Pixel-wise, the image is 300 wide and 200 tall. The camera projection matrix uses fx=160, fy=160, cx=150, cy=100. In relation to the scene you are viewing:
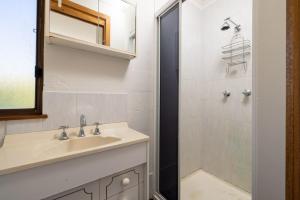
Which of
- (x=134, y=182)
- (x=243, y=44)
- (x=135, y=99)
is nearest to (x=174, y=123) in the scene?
(x=135, y=99)

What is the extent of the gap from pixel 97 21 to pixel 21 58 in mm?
632

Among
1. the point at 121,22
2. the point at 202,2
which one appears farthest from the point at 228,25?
the point at 121,22

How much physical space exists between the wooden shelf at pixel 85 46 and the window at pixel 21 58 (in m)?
0.14

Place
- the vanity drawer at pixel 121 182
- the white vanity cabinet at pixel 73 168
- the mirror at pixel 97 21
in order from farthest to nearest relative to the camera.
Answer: the mirror at pixel 97 21 < the vanity drawer at pixel 121 182 < the white vanity cabinet at pixel 73 168

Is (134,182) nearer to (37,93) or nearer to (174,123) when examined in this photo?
(174,123)

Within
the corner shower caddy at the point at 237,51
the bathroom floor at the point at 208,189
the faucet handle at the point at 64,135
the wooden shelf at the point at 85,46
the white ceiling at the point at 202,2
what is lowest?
the bathroom floor at the point at 208,189

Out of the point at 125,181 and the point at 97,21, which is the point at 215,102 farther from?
the point at 97,21

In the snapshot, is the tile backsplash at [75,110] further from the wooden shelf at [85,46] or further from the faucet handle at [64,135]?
the wooden shelf at [85,46]

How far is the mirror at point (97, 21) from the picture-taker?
1171 millimetres

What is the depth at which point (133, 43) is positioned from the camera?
1.50m

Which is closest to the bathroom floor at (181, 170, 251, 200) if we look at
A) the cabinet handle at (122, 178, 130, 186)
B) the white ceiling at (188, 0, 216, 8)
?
the cabinet handle at (122, 178, 130, 186)

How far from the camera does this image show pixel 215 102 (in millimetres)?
2086

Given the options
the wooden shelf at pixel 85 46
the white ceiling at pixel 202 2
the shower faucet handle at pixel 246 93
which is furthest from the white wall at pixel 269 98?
the white ceiling at pixel 202 2

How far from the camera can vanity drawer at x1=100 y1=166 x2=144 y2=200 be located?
1.05 metres
